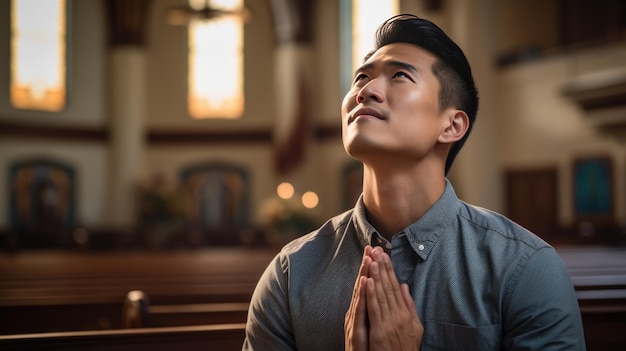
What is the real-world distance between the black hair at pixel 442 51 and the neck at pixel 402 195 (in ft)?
0.58

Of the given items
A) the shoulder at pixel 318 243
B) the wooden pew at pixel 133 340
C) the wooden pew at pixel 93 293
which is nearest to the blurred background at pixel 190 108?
the wooden pew at pixel 93 293

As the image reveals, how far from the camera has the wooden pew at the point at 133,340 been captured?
2.24m

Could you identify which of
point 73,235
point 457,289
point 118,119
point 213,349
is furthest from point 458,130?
point 118,119

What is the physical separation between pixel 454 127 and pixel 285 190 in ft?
43.0

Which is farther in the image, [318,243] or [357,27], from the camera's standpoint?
[357,27]

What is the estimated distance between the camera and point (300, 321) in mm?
1741

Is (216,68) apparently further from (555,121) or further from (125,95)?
(555,121)

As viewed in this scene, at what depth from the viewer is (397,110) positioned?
1750mm

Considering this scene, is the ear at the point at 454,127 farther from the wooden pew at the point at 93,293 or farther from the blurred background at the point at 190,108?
the blurred background at the point at 190,108

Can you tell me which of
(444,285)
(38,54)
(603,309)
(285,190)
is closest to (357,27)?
(285,190)

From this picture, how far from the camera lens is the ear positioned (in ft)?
6.04

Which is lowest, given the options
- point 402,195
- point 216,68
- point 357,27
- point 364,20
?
point 402,195

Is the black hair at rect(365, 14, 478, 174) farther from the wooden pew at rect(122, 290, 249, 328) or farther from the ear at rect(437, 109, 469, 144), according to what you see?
the wooden pew at rect(122, 290, 249, 328)

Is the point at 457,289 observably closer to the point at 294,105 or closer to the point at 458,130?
the point at 458,130
